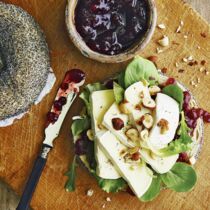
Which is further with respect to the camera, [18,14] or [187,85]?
[187,85]

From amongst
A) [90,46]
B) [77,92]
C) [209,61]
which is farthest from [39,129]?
[209,61]

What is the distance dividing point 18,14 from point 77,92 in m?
0.43

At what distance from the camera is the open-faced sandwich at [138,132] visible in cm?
230

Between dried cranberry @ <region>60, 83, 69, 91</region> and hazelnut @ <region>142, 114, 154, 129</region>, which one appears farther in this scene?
dried cranberry @ <region>60, 83, 69, 91</region>

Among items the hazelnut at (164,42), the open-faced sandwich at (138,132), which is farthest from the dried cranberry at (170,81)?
the hazelnut at (164,42)

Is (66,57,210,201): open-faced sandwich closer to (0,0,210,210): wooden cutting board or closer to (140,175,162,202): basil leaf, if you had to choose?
(140,175,162,202): basil leaf

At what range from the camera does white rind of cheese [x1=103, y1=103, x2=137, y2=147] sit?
2.30 metres

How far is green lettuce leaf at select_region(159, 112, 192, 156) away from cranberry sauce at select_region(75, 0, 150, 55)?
1.36ft

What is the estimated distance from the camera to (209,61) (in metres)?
2.64

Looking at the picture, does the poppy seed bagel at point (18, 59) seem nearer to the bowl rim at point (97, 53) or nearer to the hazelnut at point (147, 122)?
the bowl rim at point (97, 53)

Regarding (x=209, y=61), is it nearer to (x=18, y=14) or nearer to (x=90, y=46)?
(x=90, y=46)

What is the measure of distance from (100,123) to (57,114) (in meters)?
0.29

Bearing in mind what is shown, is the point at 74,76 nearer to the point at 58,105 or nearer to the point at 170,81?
the point at 58,105

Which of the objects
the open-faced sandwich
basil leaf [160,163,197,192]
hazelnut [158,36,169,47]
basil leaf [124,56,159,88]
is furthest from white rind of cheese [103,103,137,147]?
hazelnut [158,36,169,47]
